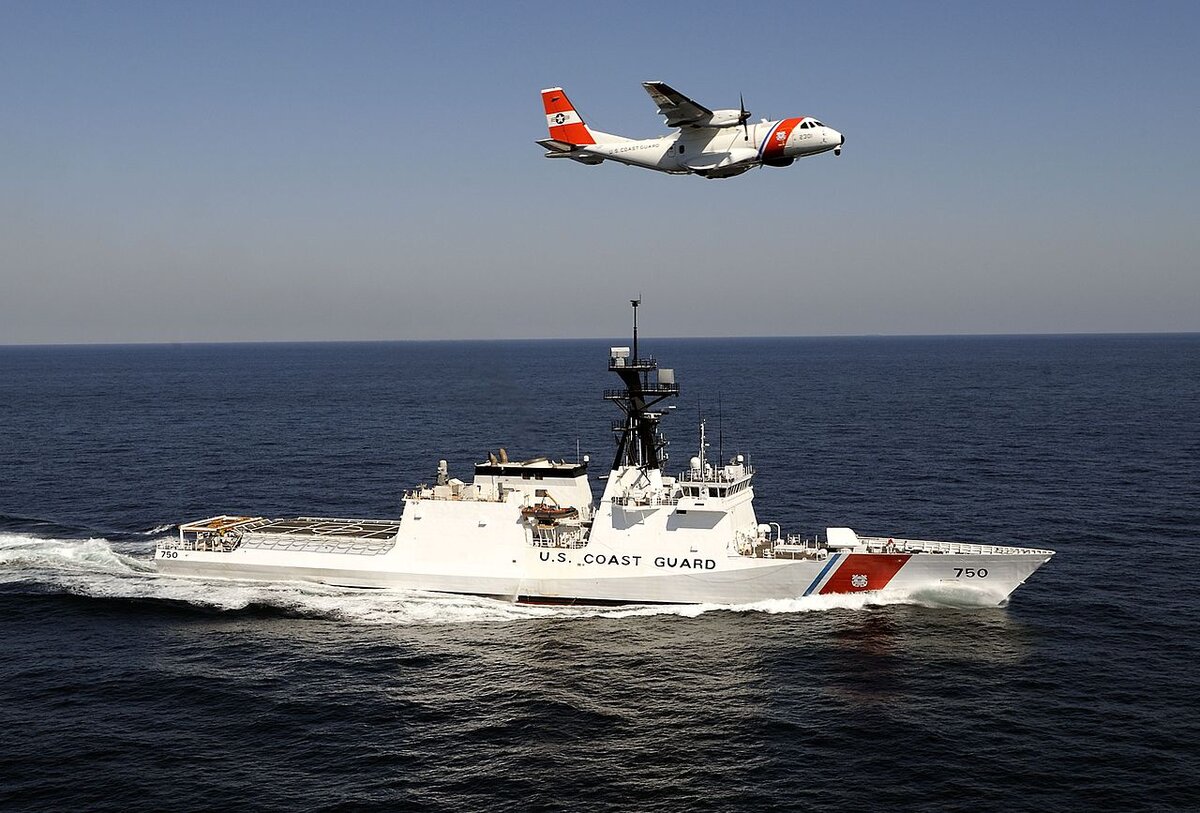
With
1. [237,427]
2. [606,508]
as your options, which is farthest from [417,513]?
[237,427]

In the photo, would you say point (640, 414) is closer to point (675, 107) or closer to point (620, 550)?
point (620, 550)

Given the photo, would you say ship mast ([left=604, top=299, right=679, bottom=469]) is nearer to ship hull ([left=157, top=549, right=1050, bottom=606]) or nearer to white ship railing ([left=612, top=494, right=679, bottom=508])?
white ship railing ([left=612, top=494, right=679, bottom=508])

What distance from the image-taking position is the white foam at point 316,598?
1500 inches

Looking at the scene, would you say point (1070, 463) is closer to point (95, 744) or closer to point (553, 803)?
point (553, 803)

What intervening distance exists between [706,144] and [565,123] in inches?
245

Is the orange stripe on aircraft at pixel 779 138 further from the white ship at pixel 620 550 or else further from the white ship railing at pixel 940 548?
A: the white ship railing at pixel 940 548

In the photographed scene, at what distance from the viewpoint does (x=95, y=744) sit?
26.9 metres

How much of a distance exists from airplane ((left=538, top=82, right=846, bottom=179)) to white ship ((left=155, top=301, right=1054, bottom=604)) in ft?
26.5

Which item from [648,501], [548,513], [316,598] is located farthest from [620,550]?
[316,598]

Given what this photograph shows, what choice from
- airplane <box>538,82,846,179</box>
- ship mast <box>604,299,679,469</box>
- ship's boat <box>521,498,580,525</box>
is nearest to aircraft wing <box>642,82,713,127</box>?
airplane <box>538,82,846,179</box>

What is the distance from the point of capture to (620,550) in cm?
3928

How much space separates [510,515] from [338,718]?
13.3m

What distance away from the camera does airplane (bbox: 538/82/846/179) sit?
33000mm

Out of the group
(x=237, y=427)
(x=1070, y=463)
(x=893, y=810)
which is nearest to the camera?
(x=893, y=810)
